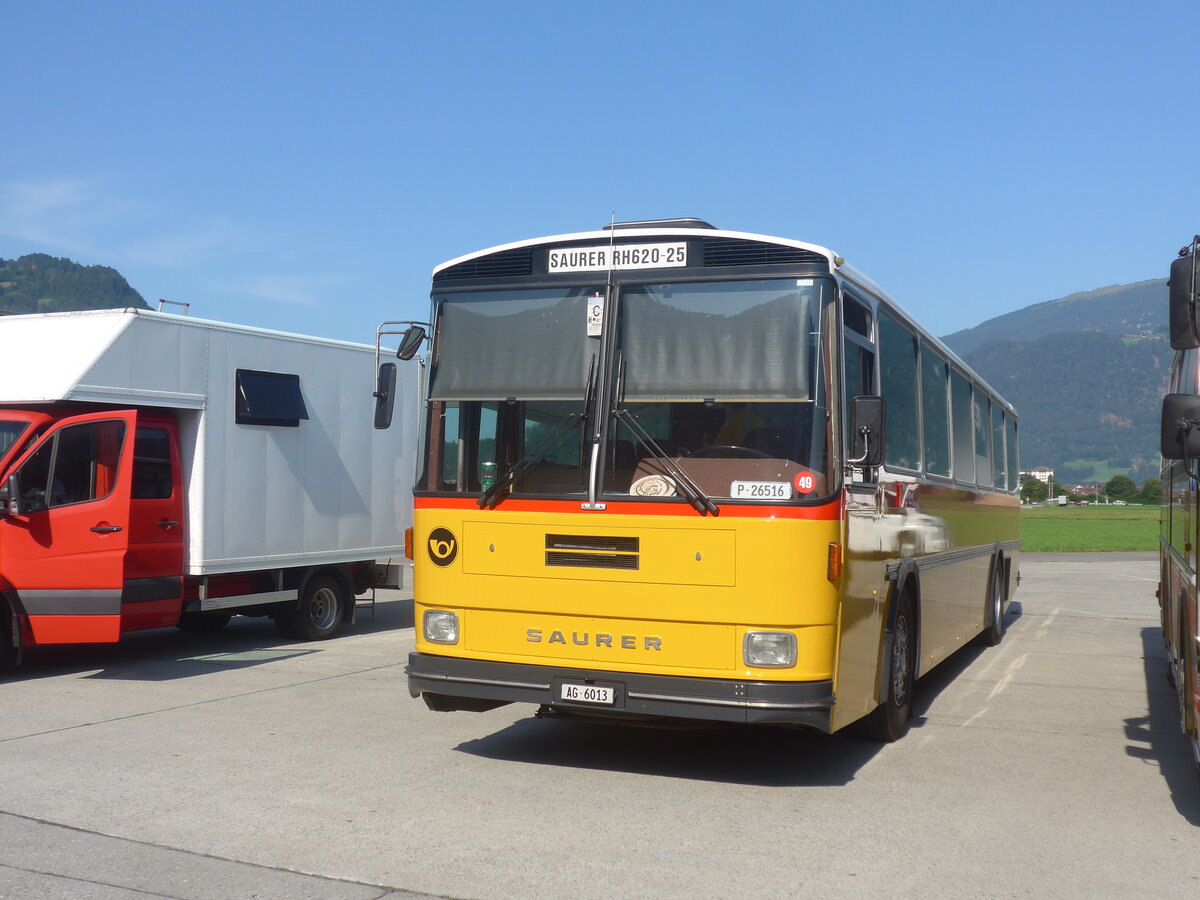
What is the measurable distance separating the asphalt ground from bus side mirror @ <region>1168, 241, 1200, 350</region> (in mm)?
2418

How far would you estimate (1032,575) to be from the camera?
27.7 metres

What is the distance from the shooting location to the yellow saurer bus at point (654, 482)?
6449 mm

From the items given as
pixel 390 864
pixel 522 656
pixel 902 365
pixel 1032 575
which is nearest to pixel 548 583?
pixel 522 656

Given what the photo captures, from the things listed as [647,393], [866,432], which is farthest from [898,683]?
[647,393]

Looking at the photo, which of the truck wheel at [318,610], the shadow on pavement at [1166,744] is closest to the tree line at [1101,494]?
the truck wheel at [318,610]

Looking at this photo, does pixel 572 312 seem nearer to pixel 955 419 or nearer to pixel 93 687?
pixel 955 419

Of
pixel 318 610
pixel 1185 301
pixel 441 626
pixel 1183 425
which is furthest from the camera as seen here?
pixel 318 610

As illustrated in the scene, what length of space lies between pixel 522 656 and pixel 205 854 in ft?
6.96

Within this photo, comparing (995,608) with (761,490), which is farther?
(995,608)

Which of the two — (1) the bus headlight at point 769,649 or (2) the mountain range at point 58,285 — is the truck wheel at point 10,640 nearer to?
(1) the bus headlight at point 769,649

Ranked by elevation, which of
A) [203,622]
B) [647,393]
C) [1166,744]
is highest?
[647,393]

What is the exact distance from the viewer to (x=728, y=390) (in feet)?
21.8

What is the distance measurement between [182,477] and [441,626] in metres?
5.47

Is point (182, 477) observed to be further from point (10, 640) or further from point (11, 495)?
point (10, 640)
